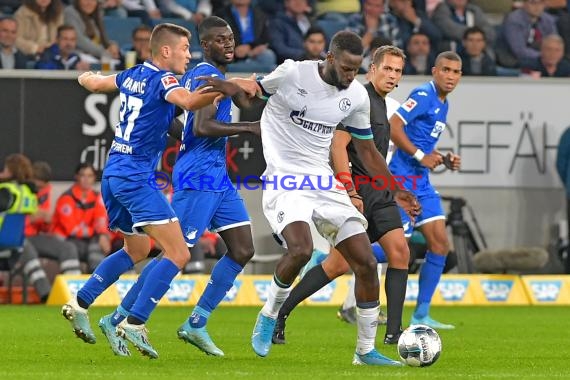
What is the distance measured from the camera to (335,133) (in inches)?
425

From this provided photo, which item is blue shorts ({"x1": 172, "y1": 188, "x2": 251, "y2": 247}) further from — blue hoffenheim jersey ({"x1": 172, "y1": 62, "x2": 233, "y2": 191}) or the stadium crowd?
the stadium crowd

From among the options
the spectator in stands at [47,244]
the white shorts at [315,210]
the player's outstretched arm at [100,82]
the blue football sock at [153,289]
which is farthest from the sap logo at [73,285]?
the white shorts at [315,210]

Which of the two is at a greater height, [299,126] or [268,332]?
[299,126]

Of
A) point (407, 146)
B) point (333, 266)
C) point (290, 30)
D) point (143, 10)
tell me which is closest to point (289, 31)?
point (290, 30)

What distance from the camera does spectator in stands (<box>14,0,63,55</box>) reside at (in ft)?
62.1

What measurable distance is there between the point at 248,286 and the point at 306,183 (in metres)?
8.18

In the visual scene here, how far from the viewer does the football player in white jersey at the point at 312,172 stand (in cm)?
933

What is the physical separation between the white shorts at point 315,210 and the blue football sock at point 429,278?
3.76m

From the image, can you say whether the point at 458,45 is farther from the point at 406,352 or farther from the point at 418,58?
the point at 406,352

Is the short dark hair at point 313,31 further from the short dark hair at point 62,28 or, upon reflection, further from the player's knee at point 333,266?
the player's knee at point 333,266

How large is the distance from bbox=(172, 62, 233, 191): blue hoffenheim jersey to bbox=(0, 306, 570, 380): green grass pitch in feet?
4.11

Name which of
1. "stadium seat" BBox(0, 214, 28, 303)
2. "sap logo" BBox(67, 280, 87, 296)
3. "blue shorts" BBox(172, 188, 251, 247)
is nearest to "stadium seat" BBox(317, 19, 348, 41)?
"sap logo" BBox(67, 280, 87, 296)

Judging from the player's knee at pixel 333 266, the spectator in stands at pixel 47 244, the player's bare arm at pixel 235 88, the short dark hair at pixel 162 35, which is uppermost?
the short dark hair at pixel 162 35

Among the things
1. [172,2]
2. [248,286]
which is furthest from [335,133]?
[172,2]
